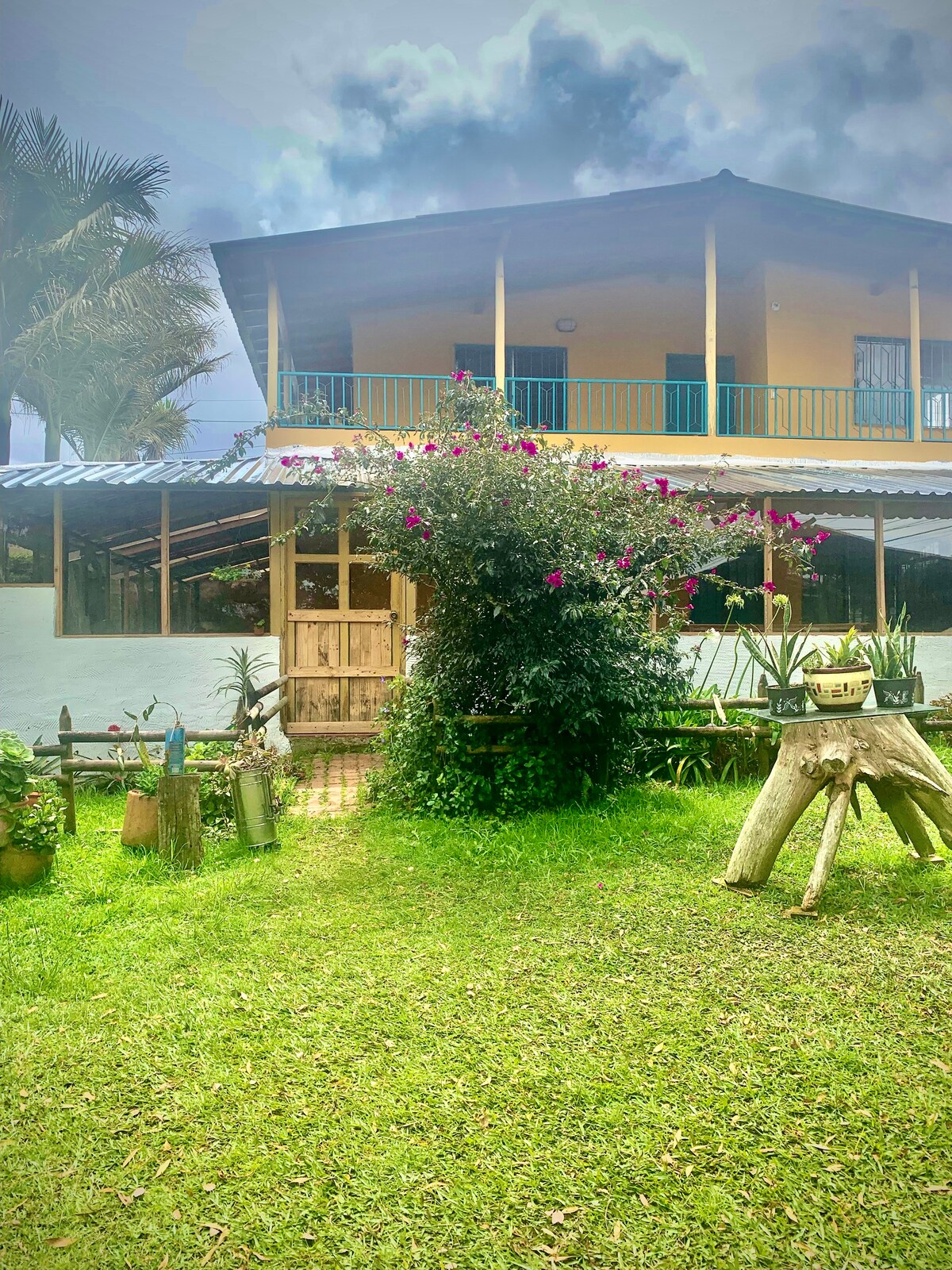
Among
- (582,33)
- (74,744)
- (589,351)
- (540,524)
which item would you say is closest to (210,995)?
(540,524)

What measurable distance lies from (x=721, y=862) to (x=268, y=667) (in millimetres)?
5499

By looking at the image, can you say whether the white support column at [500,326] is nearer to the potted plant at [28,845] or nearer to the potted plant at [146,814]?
the potted plant at [146,814]

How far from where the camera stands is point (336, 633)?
9.06 m

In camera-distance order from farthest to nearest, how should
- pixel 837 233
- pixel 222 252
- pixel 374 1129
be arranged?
pixel 837 233, pixel 222 252, pixel 374 1129

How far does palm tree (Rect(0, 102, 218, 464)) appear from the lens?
678 cm

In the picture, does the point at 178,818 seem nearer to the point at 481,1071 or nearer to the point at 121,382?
the point at 481,1071

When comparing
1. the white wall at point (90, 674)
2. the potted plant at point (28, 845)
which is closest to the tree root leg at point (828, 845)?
the potted plant at point (28, 845)

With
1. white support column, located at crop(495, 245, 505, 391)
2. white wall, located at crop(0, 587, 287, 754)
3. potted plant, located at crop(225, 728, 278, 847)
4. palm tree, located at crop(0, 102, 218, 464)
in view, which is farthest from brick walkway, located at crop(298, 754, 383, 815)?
white support column, located at crop(495, 245, 505, 391)

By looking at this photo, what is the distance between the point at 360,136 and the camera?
15.8 feet

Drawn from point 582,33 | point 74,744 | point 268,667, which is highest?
point 582,33

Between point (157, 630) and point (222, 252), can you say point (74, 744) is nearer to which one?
point (157, 630)

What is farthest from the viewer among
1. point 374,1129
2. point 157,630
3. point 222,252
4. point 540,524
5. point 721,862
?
point 222,252

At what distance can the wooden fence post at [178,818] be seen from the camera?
5039mm

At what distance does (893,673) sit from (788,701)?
0.75 metres
